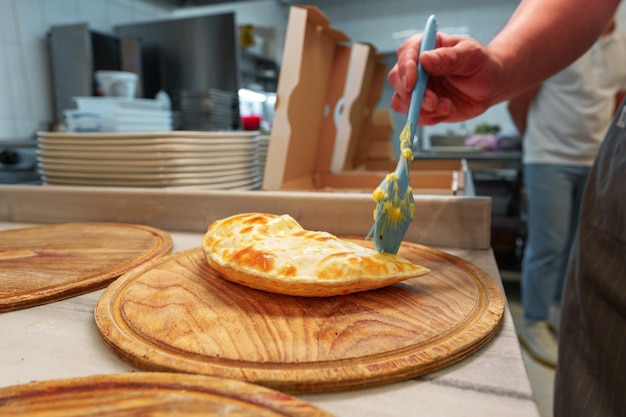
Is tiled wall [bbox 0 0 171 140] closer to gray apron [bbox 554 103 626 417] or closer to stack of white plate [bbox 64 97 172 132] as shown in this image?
stack of white plate [bbox 64 97 172 132]

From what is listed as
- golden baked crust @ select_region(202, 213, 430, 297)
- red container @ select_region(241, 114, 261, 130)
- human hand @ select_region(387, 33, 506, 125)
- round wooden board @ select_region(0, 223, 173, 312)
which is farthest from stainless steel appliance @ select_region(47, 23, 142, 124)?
golden baked crust @ select_region(202, 213, 430, 297)

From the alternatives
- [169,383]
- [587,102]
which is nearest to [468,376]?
[169,383]

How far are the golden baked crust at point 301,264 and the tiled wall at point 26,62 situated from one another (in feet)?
9.49

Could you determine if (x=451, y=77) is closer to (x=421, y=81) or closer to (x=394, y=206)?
(x=421, y=81)

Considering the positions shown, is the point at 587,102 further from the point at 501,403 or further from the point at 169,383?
the point at 169,383

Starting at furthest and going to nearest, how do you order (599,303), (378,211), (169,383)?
(599,303), (378,211), (169,383)

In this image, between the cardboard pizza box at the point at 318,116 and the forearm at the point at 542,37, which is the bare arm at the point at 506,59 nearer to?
the forearm at the point at 542,37

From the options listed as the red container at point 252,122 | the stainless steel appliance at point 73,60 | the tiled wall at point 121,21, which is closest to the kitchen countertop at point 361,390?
the red container at point 252,122

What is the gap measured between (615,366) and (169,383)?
67cm

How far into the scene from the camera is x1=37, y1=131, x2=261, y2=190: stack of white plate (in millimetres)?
988

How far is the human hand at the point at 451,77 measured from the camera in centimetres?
70

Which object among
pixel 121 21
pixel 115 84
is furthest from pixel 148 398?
pixel 121 21

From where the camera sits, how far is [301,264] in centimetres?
52

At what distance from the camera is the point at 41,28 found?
299cm
